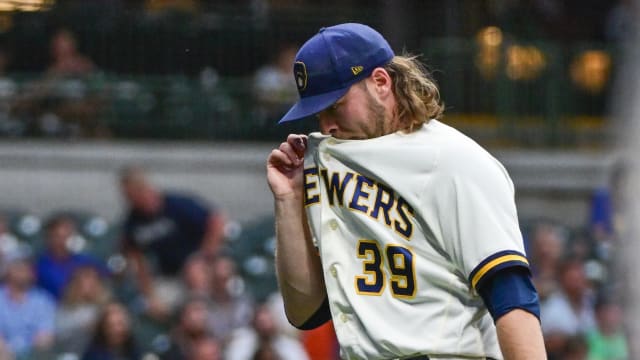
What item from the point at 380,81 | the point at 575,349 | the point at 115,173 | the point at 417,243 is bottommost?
the point at 575,349

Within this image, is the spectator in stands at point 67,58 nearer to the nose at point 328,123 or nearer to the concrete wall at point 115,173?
the concrete wall at point 115,173

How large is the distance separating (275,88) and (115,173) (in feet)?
4.54

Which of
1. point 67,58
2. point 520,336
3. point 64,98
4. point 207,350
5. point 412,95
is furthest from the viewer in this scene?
point 67,58

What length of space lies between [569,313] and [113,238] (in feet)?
10.9

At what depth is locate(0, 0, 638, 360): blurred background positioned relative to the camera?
8.91 m

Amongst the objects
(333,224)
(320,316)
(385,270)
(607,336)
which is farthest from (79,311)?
(385,270)

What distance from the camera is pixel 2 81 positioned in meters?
10.1

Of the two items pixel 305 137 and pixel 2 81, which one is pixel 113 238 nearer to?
pixel 2 81

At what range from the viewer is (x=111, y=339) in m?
8.69

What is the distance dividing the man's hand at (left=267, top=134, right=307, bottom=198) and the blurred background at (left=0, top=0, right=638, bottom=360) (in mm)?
5125

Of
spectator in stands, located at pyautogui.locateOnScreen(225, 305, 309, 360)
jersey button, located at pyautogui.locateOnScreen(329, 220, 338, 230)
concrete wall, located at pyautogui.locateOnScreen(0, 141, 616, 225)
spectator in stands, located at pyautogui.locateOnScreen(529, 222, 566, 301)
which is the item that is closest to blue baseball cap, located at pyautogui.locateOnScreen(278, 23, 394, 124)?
jersey button, located at pyautogui.locateOnScreen(329, 220, 338, 230)

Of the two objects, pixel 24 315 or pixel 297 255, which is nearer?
pixel 297 255

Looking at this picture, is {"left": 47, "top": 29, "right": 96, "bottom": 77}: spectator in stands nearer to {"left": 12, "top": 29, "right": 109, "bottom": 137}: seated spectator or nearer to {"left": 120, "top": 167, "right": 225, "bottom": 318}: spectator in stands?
{"left": 12, "top": 29, "right": 109, "bottom": 137}: seated spectator

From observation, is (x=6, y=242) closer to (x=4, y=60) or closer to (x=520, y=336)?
(x=4, y=60)
